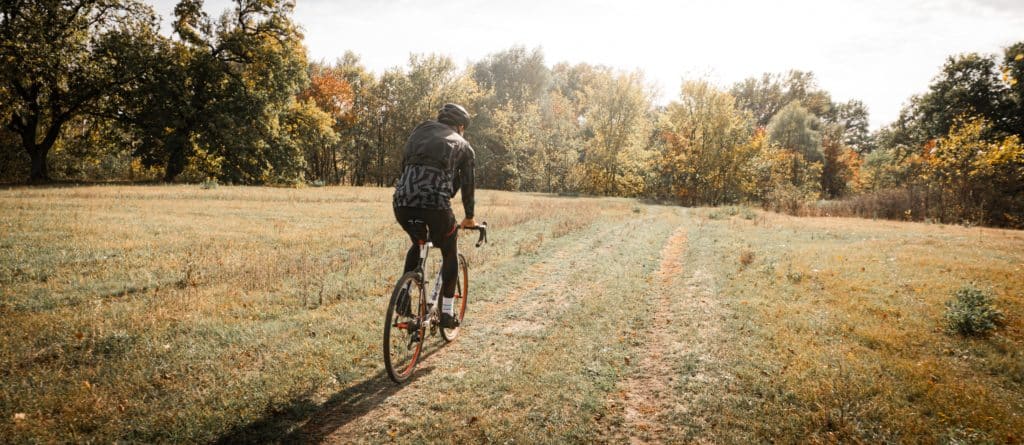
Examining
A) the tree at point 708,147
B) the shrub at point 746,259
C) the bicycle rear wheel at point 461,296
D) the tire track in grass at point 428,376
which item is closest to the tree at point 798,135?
the tree at point 708,147

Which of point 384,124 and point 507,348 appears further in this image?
point 384,124

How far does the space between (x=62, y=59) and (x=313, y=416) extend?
107 feet

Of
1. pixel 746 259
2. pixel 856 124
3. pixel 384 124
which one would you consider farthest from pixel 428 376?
pixel 856 124

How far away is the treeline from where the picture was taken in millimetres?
24359

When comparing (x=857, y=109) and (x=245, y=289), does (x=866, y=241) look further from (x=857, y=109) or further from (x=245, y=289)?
(x=857, y=109)

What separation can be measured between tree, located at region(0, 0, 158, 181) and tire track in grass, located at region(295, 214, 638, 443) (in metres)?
31.0

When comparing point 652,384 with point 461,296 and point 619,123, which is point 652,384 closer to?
point 461,296

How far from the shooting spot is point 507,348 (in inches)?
226

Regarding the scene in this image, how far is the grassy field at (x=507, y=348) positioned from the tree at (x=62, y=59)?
62.2 ft

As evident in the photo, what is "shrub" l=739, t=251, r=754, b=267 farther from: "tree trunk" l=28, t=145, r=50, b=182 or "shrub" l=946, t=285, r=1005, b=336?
"tree trunk" l=28, t=145, r=50, b=182

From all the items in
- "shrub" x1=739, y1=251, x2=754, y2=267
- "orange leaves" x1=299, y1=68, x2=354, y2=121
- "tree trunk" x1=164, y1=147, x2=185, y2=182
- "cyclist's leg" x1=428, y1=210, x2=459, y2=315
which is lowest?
"shrub" x1=739, y1=251, x2=754, y2=267

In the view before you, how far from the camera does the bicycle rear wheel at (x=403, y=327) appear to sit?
4348 mm

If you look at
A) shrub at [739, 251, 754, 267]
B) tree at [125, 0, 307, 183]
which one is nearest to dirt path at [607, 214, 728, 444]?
shrub at [739, 251, 754, 267]

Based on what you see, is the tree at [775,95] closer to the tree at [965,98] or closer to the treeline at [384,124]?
the treeline at [384,124]
